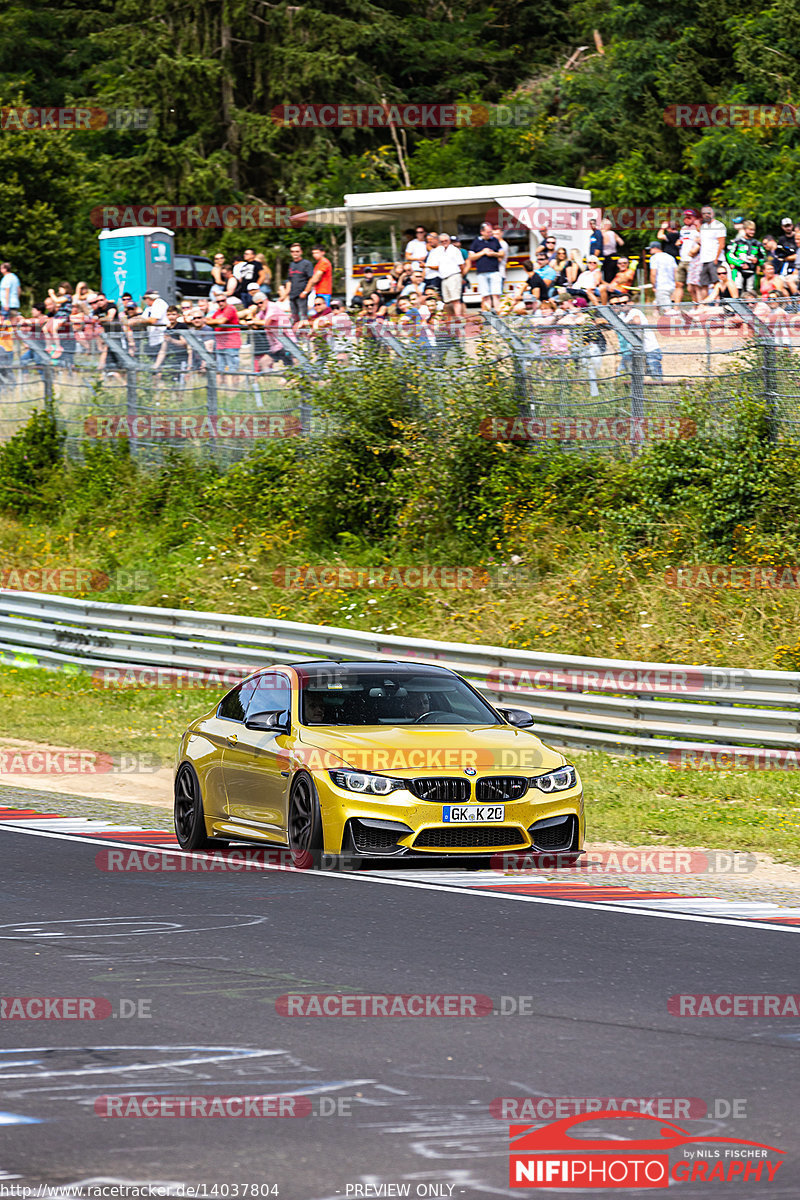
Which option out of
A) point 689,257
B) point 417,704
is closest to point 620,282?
point 689,257

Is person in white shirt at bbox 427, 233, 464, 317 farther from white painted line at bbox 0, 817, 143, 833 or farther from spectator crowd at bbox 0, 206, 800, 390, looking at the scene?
white painted line at bbox 0, 817, 143, 833

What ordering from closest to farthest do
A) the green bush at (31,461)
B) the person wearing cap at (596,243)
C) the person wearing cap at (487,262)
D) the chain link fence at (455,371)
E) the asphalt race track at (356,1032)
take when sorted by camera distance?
1. the asphalt race track at (356,1032)
2. the chain link fence at (455,371)
3. the person wearing cap at (596,243)
4. the person wearing cap at (487,262)
5. the green bush at (31,461)

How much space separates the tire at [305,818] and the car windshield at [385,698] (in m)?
0.65

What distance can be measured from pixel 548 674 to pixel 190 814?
5193mm

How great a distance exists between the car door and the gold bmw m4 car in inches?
0.4

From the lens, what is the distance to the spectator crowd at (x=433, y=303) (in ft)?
72.6

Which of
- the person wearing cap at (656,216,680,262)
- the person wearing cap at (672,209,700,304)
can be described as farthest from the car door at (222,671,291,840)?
the person wearing cap at (656,216,680,262)

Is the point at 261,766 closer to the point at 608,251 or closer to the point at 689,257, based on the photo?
the point at 689,257

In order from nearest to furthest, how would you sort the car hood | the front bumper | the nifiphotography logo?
the nifiphotography logo < the front bumper < the car hood

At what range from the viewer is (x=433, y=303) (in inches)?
951

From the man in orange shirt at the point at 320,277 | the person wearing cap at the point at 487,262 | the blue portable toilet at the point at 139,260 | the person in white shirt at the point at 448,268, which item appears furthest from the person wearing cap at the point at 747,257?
the blue portable toilet at the point at 139,260

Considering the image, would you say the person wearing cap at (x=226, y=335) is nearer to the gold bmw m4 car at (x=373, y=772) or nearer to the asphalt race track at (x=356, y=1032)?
the gold bmw m4 car at (x=373, y=772)

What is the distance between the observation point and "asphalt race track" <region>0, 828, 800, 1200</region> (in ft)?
18.4

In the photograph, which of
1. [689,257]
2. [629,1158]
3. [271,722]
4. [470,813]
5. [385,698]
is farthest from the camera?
[689,257]
